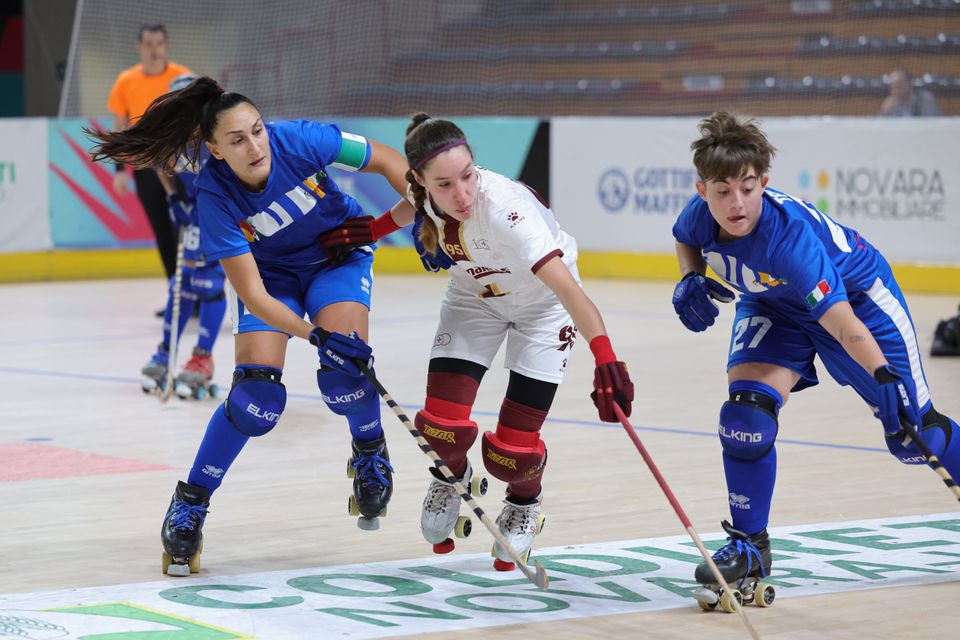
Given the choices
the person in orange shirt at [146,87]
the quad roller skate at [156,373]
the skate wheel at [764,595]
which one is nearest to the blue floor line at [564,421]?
the quad roller skate at [156,373]

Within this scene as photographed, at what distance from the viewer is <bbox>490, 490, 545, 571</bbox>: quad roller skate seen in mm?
4336

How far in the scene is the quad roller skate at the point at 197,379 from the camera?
25.3ft

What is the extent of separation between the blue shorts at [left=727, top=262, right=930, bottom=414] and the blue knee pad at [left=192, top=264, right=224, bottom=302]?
416 centimetres

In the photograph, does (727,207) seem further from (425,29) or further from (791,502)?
(425,29)

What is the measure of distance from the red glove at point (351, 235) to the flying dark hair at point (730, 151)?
1.14 meters

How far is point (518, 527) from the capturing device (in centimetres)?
442

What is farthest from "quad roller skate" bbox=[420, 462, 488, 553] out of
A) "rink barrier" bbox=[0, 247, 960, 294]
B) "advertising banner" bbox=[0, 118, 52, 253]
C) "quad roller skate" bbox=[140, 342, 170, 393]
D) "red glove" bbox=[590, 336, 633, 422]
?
"advertising banner" bbox=[0, 118, 52, 253]

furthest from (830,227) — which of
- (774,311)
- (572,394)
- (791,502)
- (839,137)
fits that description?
(839,137)

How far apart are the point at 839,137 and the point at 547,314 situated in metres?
8.51

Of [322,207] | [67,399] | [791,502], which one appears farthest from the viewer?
[67,399]

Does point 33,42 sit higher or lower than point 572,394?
higher

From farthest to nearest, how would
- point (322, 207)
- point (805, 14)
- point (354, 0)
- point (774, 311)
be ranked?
point (354, 0) → point (805, 14) → point (322, 207) → point (774, 311)

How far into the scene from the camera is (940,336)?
908cm

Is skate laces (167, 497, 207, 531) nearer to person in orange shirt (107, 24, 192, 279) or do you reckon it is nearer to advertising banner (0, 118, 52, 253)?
person in orange shirt (107, 24, 192, 279)
